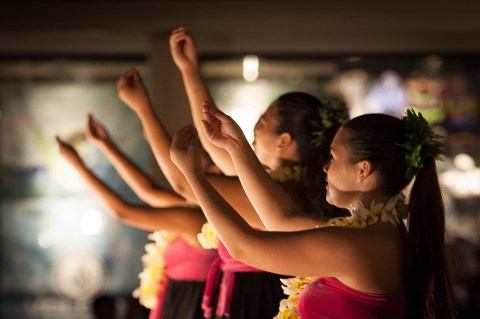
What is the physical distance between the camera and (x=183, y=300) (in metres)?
2.97

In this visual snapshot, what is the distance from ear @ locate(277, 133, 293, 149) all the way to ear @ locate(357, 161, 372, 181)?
1.97 feet

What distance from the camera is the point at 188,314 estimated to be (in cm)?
288

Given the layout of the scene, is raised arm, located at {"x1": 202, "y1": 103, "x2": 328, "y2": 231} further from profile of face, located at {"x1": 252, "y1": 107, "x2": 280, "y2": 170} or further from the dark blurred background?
the dark blurred background

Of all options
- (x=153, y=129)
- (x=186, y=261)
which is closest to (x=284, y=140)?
(x=153, y=129)

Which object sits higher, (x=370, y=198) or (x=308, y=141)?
(x=308, y=141)

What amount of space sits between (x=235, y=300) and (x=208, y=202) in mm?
884

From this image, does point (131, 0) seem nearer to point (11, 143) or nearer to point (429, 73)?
point (11, 143)

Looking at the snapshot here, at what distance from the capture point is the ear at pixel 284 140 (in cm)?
242

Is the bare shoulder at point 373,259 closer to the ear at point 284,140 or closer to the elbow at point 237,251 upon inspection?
the elbow at point 237,251

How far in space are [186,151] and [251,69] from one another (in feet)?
15.3

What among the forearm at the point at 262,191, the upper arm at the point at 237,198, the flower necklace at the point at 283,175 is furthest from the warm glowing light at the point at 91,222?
the forearm at the point at 262,191

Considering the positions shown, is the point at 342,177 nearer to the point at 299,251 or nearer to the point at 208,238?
the point at 299,251

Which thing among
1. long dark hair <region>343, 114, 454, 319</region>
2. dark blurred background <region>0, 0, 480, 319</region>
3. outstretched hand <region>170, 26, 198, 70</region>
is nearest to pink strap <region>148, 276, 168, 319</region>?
Result: outstretched hand <region>170, 26, 198, 70</region>

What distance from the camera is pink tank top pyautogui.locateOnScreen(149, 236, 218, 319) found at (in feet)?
9.67
